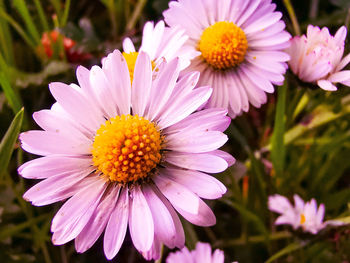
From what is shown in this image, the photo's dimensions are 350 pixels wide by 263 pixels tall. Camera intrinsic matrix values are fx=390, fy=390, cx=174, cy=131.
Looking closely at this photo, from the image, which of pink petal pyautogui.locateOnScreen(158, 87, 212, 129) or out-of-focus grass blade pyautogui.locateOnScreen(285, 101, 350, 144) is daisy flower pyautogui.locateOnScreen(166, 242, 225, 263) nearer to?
pink petal pyautogui.locateOnScreen(158, 87, 212, 129)

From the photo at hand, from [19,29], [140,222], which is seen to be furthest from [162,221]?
[19,29]

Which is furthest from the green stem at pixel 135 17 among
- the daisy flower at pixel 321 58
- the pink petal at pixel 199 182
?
the pink petal at pixel 199 182

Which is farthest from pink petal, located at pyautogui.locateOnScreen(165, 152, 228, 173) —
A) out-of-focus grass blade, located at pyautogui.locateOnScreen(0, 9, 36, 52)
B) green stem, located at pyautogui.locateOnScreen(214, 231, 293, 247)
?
out-of-focus grass blade, located at pyautogui.locateOnScreen(0, 9, 36, 52)

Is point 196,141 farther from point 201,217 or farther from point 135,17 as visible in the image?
point 135,17

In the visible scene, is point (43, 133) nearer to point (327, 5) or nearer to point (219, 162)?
point (219, 162)

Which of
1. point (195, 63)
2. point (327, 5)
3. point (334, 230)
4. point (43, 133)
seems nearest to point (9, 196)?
point (43, 133)
